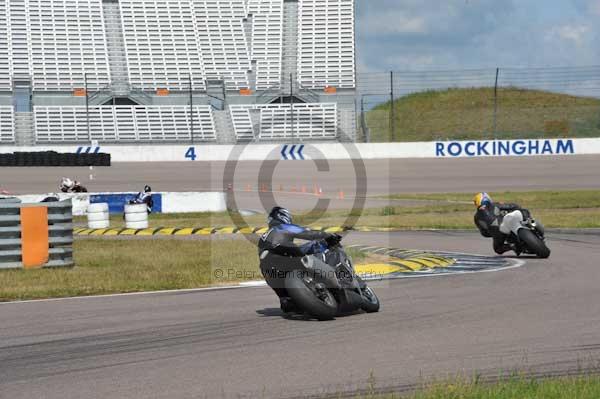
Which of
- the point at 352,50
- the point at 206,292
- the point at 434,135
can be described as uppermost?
the point at 352,50

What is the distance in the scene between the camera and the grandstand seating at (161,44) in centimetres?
5094

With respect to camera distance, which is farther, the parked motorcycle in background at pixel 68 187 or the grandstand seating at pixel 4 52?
the grandstand seating at pixel 4 52

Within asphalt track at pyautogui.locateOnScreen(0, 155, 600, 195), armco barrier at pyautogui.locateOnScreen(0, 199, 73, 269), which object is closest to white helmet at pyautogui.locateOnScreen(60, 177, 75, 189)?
asphalt track at pyautogui.locateOnScreen(0, 155, 600, 195)

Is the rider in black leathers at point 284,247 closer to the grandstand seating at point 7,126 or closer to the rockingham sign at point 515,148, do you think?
the rockingham sign at point 515,148

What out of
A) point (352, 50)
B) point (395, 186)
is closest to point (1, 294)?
point (395, 186)

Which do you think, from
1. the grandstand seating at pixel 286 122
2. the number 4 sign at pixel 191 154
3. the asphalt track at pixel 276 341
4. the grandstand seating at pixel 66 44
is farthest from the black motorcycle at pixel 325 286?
the grandstand seating at pixel 66 44

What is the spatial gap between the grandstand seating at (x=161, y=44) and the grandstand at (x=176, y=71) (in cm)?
6

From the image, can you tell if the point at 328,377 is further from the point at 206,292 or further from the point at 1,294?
the point at 1,294

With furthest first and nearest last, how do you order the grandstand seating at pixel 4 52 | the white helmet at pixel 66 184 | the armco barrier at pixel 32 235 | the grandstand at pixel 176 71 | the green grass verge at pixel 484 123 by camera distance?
the grandstand seating at pixel 4 52
the green grass verge at pixel 484 123
the grandstand at pixel 176 71
the white helmet at pixel 66 184
the armco barrier at pixel 32 235

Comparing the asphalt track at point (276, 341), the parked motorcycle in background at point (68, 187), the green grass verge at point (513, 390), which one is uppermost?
the parked motorcycle in background at point (68, 187)

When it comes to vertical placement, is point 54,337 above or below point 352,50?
below

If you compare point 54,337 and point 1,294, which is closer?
point 54,337

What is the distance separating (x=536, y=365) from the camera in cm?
689

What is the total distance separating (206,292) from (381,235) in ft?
32.1
